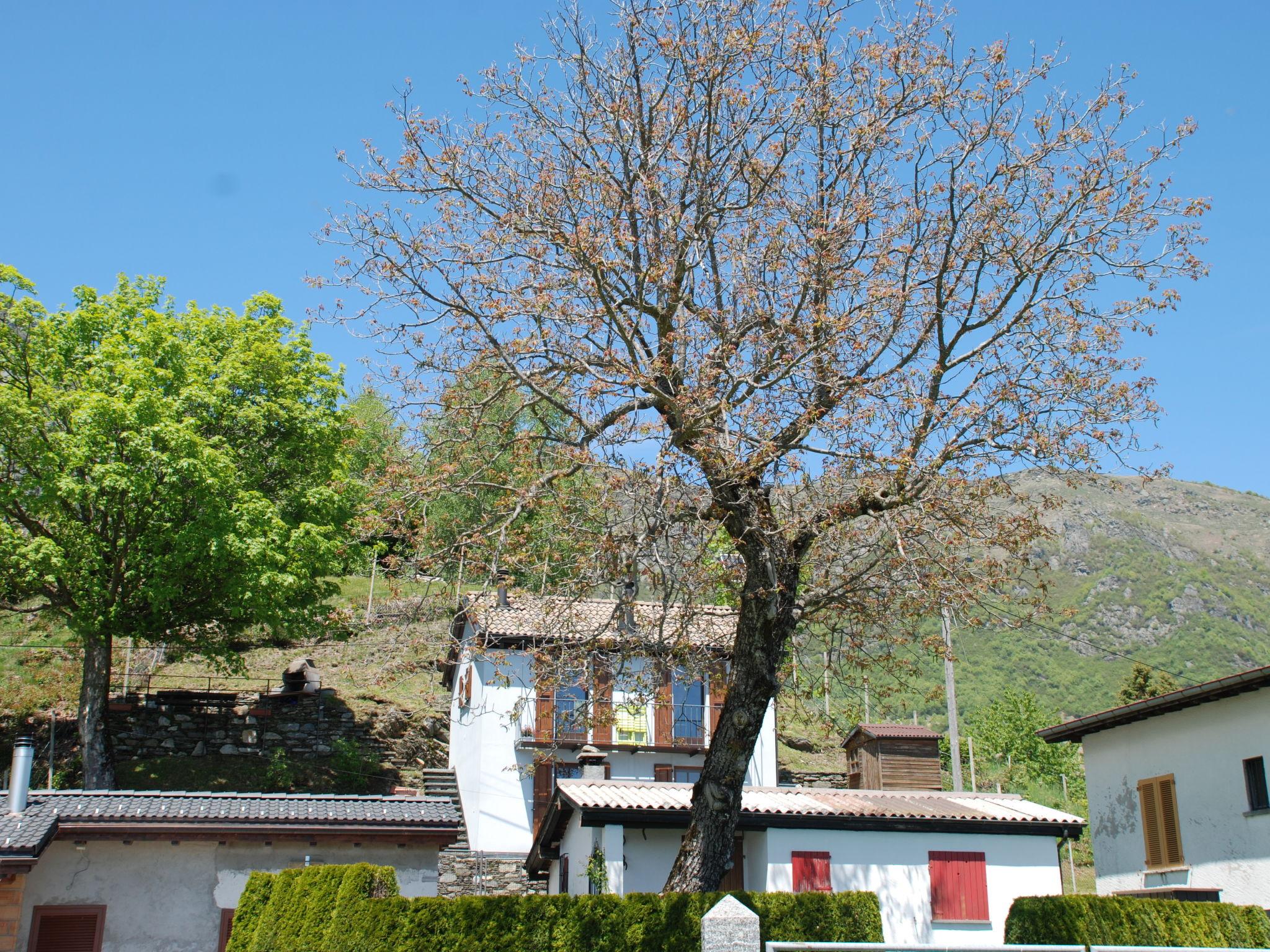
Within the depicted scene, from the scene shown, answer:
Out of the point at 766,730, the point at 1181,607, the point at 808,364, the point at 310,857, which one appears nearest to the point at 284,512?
the point at 310,857

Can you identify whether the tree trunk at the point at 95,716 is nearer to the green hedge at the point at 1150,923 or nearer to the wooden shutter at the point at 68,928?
the wooden shutter at the point at 68,928

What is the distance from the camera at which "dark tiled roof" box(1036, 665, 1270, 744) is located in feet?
49.9

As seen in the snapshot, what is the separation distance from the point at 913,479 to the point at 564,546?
167 inches

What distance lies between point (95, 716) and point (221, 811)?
8693mm

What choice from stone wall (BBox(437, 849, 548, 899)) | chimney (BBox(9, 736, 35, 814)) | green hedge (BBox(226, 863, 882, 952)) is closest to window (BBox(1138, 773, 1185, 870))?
green hedge (BBox(226, 863, 882, 952))

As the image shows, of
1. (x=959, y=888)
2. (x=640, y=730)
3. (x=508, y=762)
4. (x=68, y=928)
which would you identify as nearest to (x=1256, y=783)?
(x=959, y=888)

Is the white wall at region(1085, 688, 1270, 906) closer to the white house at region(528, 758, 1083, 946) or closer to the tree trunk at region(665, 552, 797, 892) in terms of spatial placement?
the white house at region(528, 758, 1083, 946)

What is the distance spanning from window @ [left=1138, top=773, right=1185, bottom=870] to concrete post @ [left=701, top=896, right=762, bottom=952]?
11724mm

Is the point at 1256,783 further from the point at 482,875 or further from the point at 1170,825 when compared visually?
the point at 482,875

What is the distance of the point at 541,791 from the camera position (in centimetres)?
2656

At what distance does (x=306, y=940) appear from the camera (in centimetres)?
1291

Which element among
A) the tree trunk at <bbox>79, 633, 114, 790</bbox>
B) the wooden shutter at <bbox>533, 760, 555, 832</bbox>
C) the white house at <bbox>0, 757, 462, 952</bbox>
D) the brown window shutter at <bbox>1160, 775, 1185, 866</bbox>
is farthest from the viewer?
the wooden shutter at <bbox>533, 760, 555, 832</bbox>

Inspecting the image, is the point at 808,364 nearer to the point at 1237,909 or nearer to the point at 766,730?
the point at 1237,909

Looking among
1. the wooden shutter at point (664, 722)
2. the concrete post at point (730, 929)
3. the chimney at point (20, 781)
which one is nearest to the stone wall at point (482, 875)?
the wooden shutter at point (664, 722)
